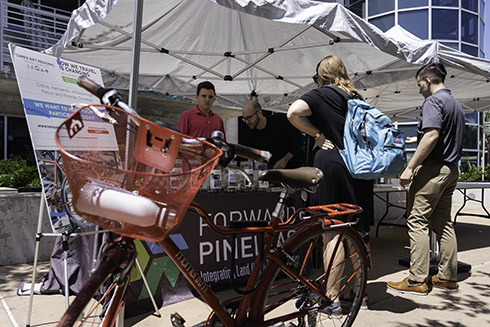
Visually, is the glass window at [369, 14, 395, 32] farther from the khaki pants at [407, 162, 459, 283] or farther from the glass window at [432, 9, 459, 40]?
the khaki pants at [407, 162, 459, 283]

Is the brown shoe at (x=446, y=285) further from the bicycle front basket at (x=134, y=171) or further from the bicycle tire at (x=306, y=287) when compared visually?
the bicycle front basket at (x=134, y=171)

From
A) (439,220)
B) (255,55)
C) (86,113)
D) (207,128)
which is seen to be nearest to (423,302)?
(439,220)

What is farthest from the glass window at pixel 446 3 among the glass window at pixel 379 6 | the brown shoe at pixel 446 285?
the brown shoe at pixel 446 285

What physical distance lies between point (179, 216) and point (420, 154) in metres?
2.86

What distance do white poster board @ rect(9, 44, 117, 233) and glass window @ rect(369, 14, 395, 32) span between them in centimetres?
1570

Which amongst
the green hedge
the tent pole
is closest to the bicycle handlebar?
the tent pole

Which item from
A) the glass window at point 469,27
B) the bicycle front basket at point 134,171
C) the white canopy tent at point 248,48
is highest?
the glass window at point 469,27

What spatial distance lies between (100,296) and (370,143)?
6.63ft

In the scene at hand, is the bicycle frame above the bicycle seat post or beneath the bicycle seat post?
beneath

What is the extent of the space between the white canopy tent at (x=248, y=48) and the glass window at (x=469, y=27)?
972 centimetres

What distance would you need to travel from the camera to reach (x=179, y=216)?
1351 mm

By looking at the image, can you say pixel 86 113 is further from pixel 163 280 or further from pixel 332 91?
pixel 163 280

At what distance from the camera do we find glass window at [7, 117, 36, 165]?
31.5 feet

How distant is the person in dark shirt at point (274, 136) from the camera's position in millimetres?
4883
